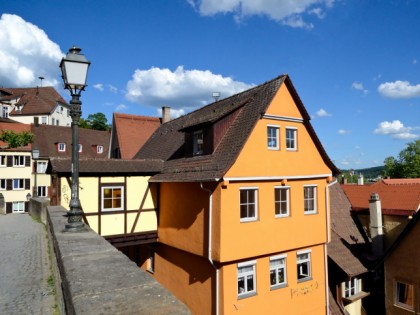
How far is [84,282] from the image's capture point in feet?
10.2

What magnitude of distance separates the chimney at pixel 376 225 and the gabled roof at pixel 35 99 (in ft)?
174

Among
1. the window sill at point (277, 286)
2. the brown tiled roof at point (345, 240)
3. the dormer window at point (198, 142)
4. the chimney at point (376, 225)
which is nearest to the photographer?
the window sill at point (277, 286)

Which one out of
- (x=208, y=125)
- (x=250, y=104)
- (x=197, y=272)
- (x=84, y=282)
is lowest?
(x=197, y=272)

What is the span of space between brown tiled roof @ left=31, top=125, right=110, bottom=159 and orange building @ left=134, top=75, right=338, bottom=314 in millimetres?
27915

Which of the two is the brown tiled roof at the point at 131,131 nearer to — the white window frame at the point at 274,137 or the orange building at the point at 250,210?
the orange building at the point at 250,210

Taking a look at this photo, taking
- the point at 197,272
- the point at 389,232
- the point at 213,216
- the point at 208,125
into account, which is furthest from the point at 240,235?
the point at 389,232

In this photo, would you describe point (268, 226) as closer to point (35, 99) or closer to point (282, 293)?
point (282, 293)

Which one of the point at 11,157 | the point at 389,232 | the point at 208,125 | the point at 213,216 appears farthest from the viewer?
the point at 11,157

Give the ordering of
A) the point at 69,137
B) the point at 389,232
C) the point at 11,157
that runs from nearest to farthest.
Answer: the point at 389,232, the point at 11,157, the point at 69,137

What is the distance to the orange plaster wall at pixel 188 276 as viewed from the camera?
1295 centimetres

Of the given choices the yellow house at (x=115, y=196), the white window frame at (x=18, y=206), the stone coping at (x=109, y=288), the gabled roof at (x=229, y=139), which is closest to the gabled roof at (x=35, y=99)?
the white window frame at (x=18, y=206)

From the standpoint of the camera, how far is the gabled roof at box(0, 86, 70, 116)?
56.7m

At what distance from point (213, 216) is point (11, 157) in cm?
3529

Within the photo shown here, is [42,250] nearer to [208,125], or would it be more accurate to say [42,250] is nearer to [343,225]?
[208,125]
